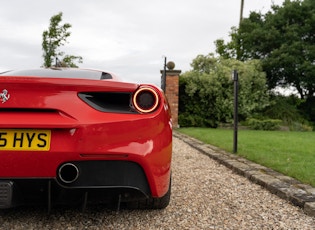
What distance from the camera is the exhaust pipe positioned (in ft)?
5.84

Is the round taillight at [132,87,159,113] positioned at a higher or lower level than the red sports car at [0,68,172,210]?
higher

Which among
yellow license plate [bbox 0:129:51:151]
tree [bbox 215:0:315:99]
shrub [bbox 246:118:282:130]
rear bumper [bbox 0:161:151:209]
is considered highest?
tree [bbox 215:0:315:99]

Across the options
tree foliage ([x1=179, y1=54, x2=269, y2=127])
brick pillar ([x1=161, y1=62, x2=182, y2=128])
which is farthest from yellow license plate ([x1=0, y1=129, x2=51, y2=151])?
tree foliage ([x1=179, y1=54, x2=269, y2=127])

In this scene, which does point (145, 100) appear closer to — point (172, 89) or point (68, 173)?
point (68, 173)

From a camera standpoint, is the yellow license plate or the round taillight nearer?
the yellow license plate

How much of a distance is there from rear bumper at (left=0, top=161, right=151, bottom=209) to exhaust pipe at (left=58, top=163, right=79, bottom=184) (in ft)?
0.05

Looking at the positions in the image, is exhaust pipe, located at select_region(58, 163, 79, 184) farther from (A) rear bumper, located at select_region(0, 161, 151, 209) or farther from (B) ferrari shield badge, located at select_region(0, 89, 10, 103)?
(B) ferrari shield badge, located at select_region(0, 89, 10, 103)

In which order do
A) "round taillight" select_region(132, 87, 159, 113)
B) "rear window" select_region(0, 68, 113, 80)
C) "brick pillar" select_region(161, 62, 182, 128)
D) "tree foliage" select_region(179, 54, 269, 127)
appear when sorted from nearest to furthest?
"round taillight" select_region(132, 87, 159, 113) → "rear window" select_region(0, 68, 113, 80) → "brick pillar" select_region(161, 62, 182, 128) → "tree foliage" select_region(179, 54, 269, 127)

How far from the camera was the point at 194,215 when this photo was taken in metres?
2.53

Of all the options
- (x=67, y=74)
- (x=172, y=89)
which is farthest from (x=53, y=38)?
(x=67, y=74)

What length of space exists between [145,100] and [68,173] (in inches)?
22.8

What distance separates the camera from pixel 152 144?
6.18 feet

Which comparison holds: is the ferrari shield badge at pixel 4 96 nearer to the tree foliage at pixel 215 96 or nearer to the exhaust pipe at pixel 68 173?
the exhaust pipe at pixel 68 173

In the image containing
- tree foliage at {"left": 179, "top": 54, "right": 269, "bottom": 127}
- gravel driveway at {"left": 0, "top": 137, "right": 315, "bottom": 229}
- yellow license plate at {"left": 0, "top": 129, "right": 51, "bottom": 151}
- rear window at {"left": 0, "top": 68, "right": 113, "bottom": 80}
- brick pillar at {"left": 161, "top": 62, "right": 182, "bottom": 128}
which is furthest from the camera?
tree foliage at {"left": 179, "top": 54, "right": 269, "bottom": 127}
